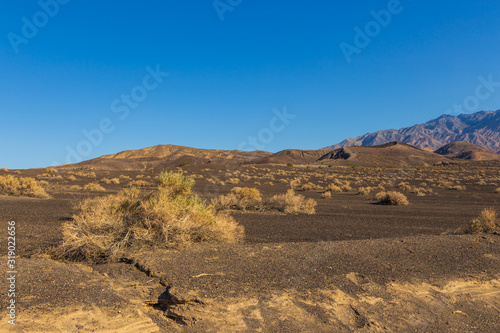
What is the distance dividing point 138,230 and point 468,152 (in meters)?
166

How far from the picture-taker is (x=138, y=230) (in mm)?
7113

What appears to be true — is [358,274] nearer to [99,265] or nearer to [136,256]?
[136,256]

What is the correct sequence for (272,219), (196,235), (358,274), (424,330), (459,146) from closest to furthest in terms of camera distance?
(424,330) → (358,274) → (196,235) → (272,219) → (459,146)

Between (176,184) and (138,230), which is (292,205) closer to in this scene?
(176,184)

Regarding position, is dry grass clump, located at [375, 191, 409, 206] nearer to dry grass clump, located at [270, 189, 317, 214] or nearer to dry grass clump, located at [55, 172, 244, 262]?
dry grass clump, located at [270, 189, 317, 214]

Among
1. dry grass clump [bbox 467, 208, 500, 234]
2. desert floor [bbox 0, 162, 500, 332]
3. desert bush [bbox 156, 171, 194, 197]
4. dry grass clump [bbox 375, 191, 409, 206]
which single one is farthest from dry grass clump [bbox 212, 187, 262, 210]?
dry grass clump [bbox 467, 208, 500, 234]

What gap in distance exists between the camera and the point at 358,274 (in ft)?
18.9

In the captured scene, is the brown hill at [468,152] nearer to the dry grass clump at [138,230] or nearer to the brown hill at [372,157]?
the brown hill at [372,157]

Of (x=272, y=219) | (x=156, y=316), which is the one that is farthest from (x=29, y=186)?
(x=156, y=316)

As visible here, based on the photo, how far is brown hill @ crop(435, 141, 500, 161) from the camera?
132100 mm

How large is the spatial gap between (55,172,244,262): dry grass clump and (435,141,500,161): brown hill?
149095 millimetres

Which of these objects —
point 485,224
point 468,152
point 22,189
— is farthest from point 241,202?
point 468,152

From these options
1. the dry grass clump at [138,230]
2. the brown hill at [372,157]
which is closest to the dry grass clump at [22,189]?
the dry grass clump at [138,230]

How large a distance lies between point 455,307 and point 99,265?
6017 mm
